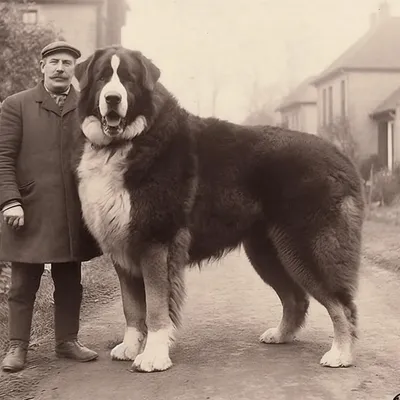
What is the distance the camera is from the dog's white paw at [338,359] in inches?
184

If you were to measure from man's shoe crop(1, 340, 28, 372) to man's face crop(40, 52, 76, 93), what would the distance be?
76.3 inches

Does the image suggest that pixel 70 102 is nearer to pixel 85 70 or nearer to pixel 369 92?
pixel 85 70

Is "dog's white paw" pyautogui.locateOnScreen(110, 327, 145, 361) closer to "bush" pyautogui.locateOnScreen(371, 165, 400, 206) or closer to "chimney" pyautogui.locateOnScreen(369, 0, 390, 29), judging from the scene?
"bush" pyautogui.locateOnScreen(371, 165, 400, 206)

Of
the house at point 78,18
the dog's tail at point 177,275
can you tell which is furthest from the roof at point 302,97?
the dog's tail at point 177,275

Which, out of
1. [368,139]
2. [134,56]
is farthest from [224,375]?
[368,139]

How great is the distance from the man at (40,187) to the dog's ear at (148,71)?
65 cm

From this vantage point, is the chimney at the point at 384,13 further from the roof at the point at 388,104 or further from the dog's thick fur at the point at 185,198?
the dog's thick fur at the point at 185,198

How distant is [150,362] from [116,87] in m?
1.93

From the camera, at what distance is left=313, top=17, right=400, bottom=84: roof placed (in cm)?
3053

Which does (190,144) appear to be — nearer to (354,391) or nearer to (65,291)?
(65,291)

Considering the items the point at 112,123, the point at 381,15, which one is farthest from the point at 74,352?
the point at 381,15

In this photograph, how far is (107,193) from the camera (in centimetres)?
448

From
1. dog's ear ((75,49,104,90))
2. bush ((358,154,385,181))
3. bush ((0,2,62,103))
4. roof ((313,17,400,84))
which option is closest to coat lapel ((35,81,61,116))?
dog's ear ((75,49,104,90))

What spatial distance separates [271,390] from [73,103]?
258cm
